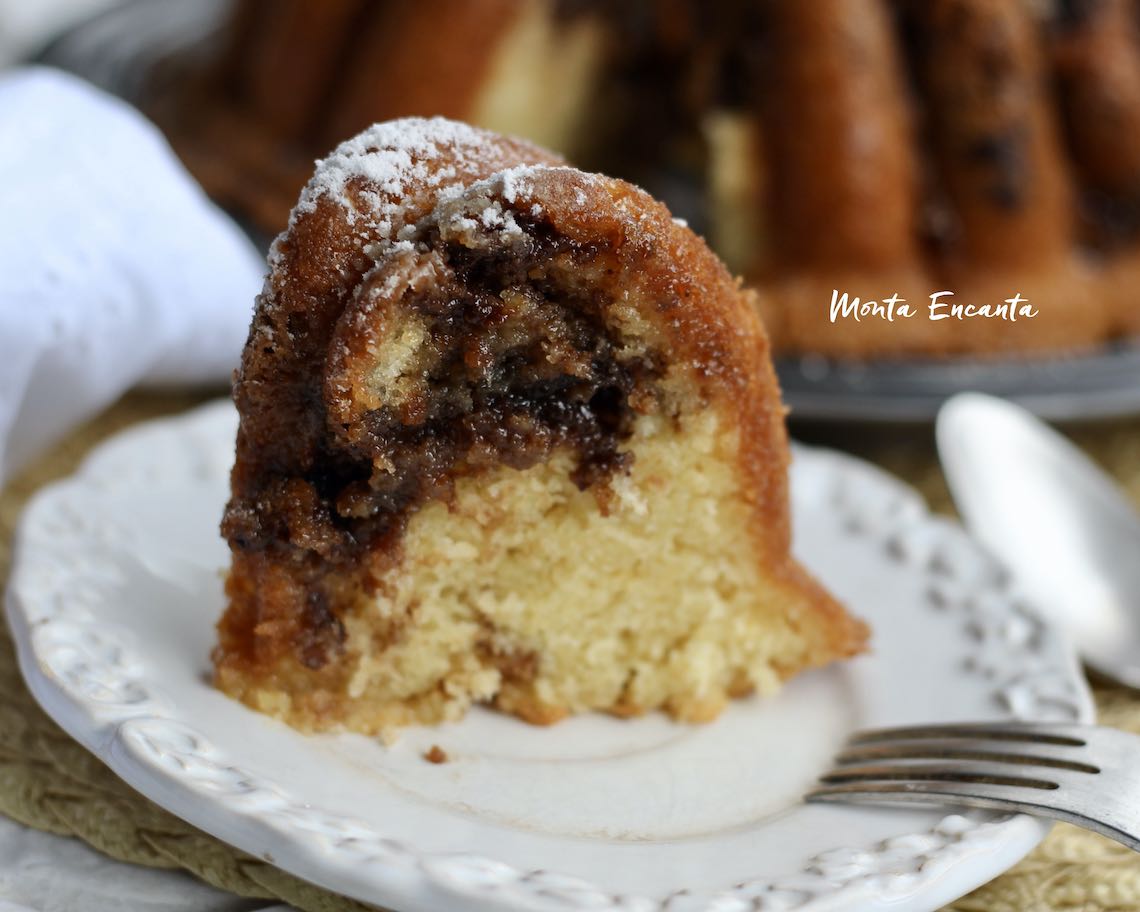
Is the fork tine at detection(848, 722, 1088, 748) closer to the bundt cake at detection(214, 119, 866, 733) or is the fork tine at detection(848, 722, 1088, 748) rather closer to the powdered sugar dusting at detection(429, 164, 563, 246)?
the bundt cake at detection(214, 119, 866, 733)

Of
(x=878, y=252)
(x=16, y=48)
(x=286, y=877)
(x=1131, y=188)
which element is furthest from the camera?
(x=16, y=48)

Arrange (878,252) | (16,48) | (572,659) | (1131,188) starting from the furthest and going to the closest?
(16,48) → (1131,188) → (878,252) → (572,659)

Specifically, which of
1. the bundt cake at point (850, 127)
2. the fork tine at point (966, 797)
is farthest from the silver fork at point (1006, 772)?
the bundt cake at point (850, 127)

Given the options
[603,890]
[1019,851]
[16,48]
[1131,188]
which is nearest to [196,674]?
[603,890]

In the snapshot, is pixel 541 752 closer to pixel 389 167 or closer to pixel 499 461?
pixel 499 461

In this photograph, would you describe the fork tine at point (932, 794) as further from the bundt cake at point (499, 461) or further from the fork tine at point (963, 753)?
the bundt cake at point (499, 461)

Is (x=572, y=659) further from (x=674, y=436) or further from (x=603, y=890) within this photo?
(x=603, y=890)

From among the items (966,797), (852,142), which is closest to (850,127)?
(852,142)
